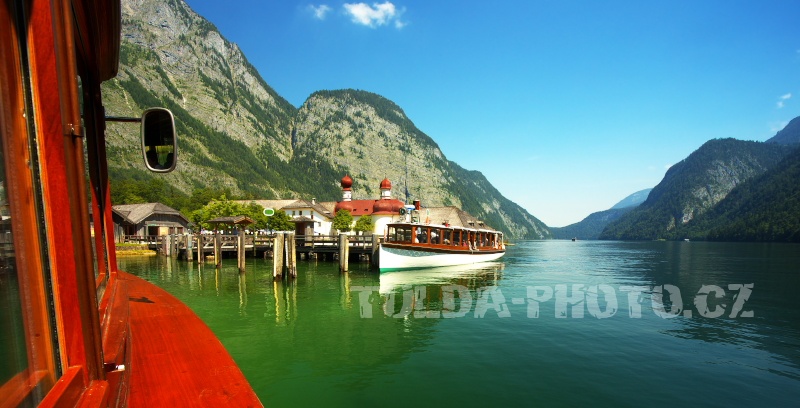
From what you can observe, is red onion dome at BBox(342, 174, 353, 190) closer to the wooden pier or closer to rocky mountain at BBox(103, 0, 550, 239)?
the wooden pier

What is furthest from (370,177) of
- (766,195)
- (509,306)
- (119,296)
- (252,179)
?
(119,296)

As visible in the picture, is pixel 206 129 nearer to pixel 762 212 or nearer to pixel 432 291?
pixel 432 291

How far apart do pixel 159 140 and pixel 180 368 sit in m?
1.66

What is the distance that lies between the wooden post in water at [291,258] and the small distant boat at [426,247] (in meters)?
6.97

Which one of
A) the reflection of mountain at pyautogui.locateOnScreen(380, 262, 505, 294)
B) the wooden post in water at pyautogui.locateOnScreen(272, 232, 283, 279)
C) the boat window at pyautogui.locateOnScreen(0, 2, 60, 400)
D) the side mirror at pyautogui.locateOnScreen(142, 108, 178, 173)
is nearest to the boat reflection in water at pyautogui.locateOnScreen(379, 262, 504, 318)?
the reflection of mountain at pyautogui.locateOnScreen(380, 262, 505, 294)

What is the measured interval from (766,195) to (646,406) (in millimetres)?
206989

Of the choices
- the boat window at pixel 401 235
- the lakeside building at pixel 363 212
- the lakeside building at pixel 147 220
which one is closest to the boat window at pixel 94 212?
the boat window at pixel 401 235

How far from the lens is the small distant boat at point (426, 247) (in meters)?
29.5

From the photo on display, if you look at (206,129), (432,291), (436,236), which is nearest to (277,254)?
(432,291)

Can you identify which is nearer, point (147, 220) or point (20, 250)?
point (20, 250)

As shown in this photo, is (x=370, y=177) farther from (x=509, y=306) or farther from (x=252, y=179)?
(x=509, y=306)

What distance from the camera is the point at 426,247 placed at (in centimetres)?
3117

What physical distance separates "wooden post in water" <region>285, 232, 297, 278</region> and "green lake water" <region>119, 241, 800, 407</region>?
6.98 ft

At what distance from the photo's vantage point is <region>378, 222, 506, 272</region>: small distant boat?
2955cm
